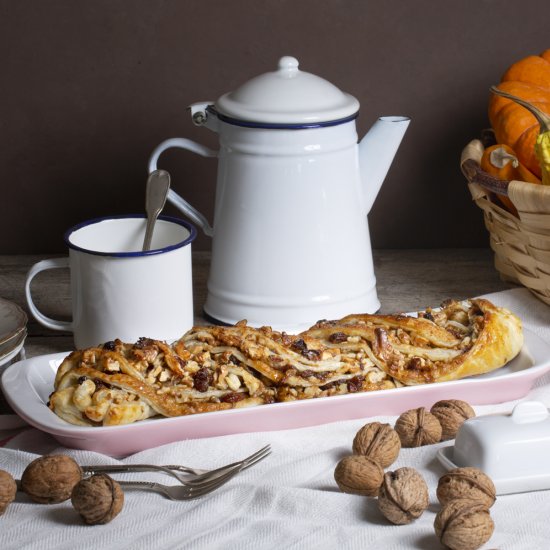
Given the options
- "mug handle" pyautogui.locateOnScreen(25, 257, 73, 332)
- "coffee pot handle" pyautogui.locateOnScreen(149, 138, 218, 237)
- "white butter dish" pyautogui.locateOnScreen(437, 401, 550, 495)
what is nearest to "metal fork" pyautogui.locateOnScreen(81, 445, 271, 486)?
"white butter dish" pyautogui.locateOnScreen(437, 401, 550, 495)

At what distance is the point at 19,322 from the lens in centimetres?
109

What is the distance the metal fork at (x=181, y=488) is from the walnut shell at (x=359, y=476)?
0.11 metres

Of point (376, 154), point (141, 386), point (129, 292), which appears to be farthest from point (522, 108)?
point (141, 386)

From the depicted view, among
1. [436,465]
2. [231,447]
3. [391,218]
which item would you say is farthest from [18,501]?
[391,218]

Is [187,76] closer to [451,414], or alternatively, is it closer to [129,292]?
[129,292]

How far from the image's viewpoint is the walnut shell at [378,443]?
0.91 metres

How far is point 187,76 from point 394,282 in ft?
1.47

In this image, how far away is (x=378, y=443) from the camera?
913 mm

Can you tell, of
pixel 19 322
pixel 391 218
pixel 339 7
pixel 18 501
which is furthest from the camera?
pixel 391 218

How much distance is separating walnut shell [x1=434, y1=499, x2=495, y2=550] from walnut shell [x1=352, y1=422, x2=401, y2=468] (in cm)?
12

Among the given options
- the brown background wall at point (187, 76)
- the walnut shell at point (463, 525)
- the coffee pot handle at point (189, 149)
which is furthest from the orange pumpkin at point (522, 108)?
the walnut shell at point (463, 525)

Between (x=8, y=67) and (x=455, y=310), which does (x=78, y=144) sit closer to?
(x=8, y=67)

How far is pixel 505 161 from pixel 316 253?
295 mm

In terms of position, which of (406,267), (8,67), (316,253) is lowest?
(406,267)
